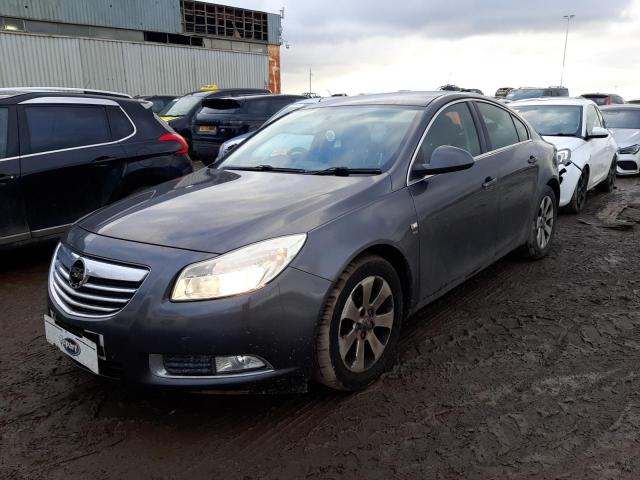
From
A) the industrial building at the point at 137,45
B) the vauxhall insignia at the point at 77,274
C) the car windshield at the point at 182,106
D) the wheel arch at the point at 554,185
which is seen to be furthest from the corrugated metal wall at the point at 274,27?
the vauxhall insignia at the point at 77,274

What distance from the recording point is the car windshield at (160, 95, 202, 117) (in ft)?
42.2

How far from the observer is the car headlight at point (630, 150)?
10.9 m

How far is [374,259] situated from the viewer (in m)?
2.88

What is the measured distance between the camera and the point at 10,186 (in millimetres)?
4688

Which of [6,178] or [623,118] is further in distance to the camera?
[623,118]

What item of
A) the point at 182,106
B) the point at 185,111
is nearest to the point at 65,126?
the point at 185,111

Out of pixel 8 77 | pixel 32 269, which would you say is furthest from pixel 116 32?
pixel 32 269

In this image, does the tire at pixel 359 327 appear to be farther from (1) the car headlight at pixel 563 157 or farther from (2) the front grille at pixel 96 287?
(1) the car headlight at pixel 563 157

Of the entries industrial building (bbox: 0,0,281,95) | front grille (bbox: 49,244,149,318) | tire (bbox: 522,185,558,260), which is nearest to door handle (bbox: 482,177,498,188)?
tire (bbox: 522,185,558,260)

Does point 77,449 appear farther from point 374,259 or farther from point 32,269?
point 32,269

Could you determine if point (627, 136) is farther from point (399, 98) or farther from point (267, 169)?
point (267, 169)

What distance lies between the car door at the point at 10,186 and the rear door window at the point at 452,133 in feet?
11.6

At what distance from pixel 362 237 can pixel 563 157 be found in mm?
5317

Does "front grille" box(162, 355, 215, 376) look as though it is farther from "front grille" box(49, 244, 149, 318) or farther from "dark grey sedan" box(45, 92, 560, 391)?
"front grille" box(49, 244, 149, 318)
